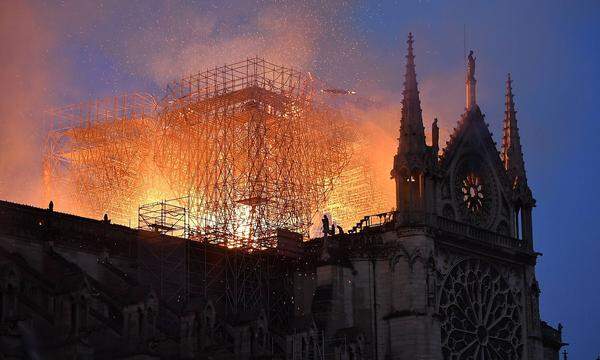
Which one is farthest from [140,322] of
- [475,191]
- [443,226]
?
[475,191]

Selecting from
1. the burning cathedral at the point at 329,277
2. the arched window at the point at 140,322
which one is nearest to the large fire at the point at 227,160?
the burning cathedral at the point at 329,277

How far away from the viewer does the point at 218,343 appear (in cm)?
5766

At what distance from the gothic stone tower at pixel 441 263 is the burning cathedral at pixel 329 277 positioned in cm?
7

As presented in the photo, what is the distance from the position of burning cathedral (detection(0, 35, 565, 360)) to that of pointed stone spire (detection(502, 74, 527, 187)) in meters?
0.08

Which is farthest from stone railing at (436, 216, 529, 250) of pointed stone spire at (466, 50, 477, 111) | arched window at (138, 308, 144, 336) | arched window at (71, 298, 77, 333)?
arched window at (71, 298, 77, 333)

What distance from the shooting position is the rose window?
233 feet

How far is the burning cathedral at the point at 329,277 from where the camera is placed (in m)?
54.1

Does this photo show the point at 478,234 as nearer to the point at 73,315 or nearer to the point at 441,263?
the point at 441,263

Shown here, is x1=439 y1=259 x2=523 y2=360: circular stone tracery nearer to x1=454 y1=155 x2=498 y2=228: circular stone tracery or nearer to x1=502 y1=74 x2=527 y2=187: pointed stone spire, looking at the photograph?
x1=454 y1=155 x2=498 y2=228: circular stone tracery

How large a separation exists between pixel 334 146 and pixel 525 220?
12.9m

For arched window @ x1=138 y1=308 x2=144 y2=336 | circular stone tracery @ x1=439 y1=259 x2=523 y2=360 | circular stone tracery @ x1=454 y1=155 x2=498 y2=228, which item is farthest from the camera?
circular stone tracery @ x1=454 y1=155 x2=498 y2=228

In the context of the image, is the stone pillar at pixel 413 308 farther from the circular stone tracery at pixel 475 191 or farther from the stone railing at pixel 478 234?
the circular stone tracery at pixel 475 191

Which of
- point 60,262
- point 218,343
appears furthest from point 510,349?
point 60,262

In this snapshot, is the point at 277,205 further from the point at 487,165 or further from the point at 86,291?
the point at 86,291
